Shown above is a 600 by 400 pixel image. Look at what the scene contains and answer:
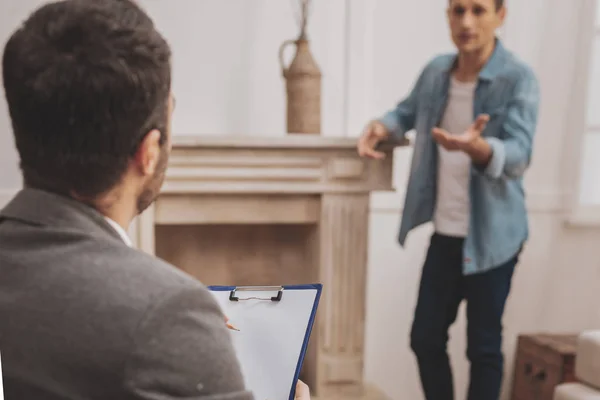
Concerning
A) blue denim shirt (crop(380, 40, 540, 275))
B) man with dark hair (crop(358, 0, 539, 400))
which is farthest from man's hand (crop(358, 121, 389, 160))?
blue denim shirt (crop(380, 40, 540, 275))

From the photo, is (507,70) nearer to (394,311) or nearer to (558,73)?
(558,73)

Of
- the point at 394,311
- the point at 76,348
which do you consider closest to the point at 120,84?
the point at 76,348

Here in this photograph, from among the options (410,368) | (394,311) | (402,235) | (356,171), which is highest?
(356,171)

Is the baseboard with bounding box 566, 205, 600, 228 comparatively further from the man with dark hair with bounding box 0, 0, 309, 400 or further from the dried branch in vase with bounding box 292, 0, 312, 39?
the man with dark hair with bounding box 0, 0, 309, 400

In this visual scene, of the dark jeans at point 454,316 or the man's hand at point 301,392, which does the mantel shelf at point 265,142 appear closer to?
the dark jeans at point 454,316

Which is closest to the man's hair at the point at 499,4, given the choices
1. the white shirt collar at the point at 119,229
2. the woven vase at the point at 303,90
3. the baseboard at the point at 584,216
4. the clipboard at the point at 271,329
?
the woven vase at the point at 303,90

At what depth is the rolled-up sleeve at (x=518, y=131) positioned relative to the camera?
163 centimetres

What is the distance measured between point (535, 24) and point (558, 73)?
0.23 metres

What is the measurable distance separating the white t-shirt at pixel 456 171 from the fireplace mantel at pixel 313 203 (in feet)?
0.67

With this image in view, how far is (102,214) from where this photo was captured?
650 millimetres

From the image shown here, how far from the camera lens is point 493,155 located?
5.26 feet

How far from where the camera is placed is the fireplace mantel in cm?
197

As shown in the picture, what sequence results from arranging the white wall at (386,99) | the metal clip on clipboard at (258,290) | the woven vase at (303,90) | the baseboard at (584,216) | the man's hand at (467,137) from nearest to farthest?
the metal clip on clipboard at (258,290)
the man's hand at (467,137)
the woven vase at (303,90)
the white wall at (386,99)
the baseboard at (584,216)

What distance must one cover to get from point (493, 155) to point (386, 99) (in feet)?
2.79
